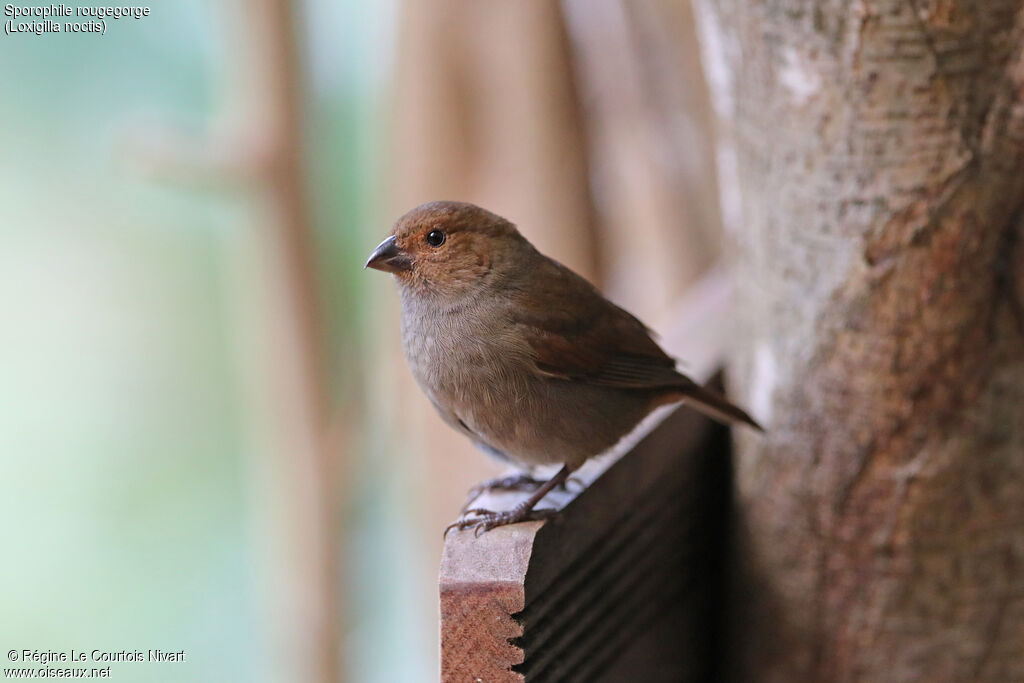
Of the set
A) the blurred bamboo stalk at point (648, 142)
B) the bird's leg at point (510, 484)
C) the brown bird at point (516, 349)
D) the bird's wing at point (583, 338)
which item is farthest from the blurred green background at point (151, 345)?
the bird's wing at point (583, 338)

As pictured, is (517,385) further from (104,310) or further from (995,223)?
(104,310)

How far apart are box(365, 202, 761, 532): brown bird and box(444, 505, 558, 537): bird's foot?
5.3 inches

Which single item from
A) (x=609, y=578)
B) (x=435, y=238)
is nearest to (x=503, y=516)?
(x=609, y=578)

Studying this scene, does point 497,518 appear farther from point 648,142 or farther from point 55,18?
point 648,142

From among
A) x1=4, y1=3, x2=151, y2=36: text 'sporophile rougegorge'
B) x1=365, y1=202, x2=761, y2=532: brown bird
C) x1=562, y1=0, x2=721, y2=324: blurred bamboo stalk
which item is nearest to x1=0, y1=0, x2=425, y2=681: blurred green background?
x1=4, y1=3, x2=151, y2=36: text 'sporophile rougegorge'

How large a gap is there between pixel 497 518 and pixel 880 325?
0.86 metres

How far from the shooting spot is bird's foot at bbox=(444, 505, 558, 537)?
186 centimetres

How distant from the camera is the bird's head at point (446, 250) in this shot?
7.29 ft

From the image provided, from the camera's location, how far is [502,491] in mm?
2234

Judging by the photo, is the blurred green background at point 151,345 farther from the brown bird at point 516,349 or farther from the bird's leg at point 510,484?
the brown bird at point 516,349

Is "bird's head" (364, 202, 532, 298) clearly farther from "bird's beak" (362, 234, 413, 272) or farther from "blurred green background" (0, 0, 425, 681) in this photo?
"blurred green background" (0, 0, 425, 681)

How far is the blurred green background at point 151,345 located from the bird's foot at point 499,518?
1489 mm

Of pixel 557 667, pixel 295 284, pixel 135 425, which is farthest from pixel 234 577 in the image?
pixel 557 667

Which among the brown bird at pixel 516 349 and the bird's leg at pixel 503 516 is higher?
the brown bird at pixel 516 349
